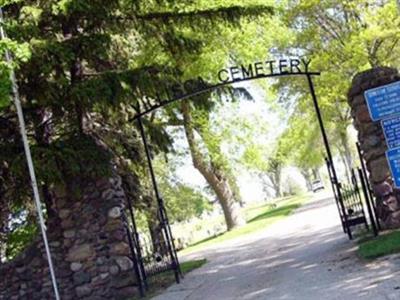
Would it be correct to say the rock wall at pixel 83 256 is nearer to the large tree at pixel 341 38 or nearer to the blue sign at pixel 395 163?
the blue sign at pixel 395 163

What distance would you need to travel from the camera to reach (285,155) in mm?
47219

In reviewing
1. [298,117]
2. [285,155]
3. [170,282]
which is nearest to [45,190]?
[170,282]

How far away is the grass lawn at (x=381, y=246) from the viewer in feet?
29.8

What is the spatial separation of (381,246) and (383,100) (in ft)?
8.35

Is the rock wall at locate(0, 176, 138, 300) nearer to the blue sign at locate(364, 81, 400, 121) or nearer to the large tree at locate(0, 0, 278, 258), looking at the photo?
the large tree at locate(0, 0, 278, 258)

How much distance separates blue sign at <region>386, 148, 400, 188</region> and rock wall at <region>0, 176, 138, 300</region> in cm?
490

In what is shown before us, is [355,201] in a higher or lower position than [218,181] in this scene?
lower


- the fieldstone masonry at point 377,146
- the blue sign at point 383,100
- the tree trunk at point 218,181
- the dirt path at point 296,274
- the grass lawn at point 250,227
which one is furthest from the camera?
the tree trunk at point 218,181

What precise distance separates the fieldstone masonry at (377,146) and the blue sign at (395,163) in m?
0.51

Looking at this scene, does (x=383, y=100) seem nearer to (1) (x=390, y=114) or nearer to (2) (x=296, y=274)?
(1) (x=390, y=114)

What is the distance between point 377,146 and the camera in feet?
35.3

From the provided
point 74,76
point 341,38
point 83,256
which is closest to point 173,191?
point 341,38

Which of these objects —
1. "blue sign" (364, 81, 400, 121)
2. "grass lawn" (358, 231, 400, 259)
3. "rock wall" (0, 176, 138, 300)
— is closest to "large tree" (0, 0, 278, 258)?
"rock wall" (0, 176, 138, 300)

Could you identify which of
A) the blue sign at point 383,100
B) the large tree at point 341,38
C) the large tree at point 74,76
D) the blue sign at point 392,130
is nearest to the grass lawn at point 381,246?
the blue sign at point 392,130
